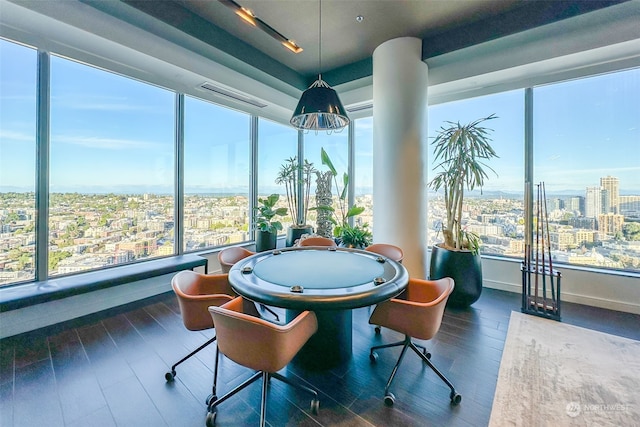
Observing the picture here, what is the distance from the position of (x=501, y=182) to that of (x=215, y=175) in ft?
16.3

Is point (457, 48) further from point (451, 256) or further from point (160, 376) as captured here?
point (160, 376)

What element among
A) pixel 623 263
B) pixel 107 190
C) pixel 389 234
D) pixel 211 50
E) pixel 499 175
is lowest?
pixel 623 263

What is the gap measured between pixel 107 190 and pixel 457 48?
522cm

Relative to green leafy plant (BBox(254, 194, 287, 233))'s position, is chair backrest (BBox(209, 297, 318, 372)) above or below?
below

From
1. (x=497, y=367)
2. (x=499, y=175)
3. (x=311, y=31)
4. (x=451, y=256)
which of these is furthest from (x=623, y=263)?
(x=311, y=31)

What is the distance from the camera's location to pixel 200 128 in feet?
15.1

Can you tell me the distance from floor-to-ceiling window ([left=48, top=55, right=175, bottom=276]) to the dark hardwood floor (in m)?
1.03

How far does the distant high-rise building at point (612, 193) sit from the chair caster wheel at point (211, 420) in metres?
5.13

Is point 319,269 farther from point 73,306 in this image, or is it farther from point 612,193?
point 612,193

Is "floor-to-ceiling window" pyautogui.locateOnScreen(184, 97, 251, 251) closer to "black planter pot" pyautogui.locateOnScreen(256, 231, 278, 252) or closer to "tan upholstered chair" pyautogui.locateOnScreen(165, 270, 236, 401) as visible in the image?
"black planter pot" pyautogui.locateOnScreen(256, 231, 278, 252)

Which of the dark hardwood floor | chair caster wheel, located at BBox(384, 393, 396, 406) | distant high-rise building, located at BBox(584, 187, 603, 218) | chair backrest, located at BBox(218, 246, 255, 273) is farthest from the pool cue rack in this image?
chair backrest, located at BBox(218, 246, 255, 273)

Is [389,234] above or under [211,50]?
under

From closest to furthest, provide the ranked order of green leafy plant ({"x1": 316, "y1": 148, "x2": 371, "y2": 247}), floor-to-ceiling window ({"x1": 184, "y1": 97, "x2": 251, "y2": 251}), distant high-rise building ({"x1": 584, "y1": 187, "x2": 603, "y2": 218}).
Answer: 1. distant high-rise building ({"x1": 584, "y1": 187, "x2": 603, "y2": 218})
2. floor-to-ceiling window ({"x1": 184, "y1": 97, "x2": 251, "y2": 251})
3. green leafy plant ({"x1": 316, "y1": 148, "x2": 371, "y2": 247})

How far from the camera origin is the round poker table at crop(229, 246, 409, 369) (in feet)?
5.62
